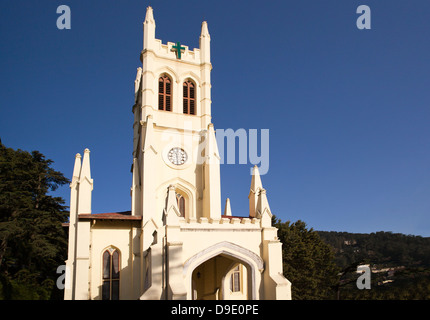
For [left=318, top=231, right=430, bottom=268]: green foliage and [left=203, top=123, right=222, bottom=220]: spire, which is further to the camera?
[left=318, top=231, right=430, bottom=268]: green foliage

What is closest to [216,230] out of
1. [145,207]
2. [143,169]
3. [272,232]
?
[272,232]

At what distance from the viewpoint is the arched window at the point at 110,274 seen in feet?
75.8

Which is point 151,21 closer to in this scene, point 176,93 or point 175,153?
point 176,93

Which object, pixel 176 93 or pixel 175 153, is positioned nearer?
pixel 175 153

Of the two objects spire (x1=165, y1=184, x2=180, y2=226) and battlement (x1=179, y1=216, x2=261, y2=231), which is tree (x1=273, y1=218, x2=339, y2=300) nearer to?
battlement (x1=179, y1=216, x2=261, y2=231)

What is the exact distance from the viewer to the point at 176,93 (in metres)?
31.3

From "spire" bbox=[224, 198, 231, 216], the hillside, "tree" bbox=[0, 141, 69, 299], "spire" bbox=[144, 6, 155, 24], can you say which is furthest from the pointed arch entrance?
the hillside

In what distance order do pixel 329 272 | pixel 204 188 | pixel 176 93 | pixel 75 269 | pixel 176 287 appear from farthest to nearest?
pixel 329 272 < pixel 176 93 < pixel 204 188 < pixel 75 269 < pixel 176 287

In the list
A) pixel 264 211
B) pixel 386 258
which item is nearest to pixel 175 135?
pixel 264 211

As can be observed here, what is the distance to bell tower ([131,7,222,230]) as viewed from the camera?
26.6 meters

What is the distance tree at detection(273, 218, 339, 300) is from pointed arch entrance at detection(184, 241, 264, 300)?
41.3 feet

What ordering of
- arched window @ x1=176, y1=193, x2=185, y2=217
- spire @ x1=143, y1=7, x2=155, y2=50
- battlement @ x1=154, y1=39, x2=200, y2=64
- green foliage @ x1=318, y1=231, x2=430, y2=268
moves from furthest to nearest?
green foliage @ x1=318, y1=231, x2=430, y2=268
battlement @ x1=154, y1=39, x2=200, y2=64
spire @ x1=143, y1=7, x2=155, y2=50
arched window @ x1=176, y1=193, x2=185, y2=217

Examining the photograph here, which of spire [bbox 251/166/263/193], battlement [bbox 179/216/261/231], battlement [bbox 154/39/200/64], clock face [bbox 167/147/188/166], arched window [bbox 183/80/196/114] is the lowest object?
battlement [bbox 179/216/261/231]
